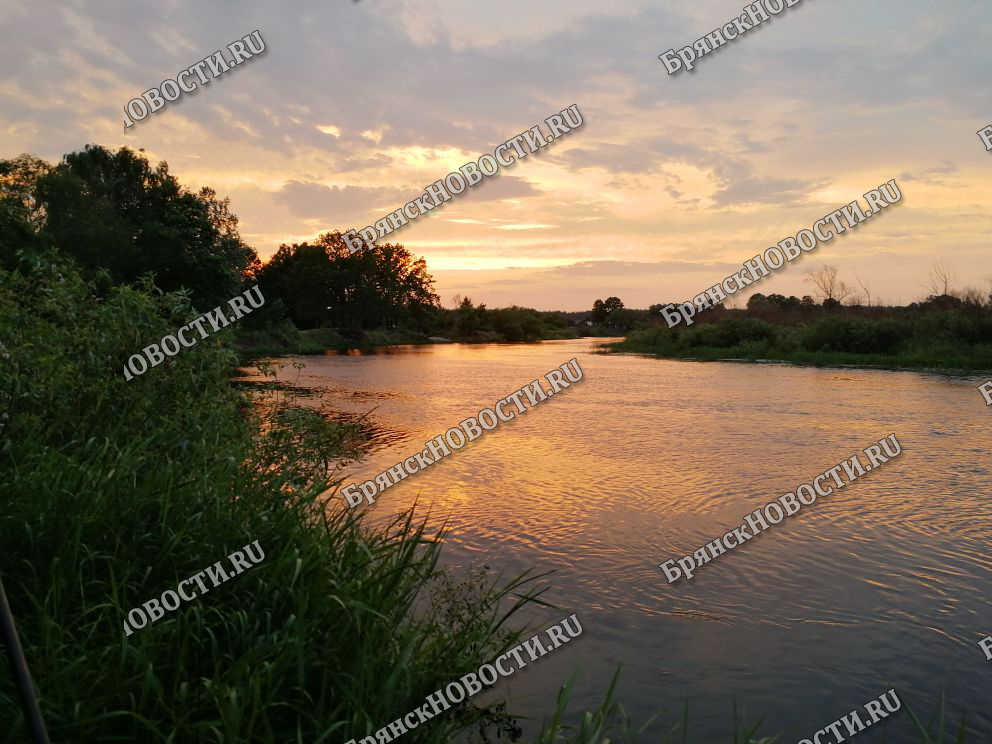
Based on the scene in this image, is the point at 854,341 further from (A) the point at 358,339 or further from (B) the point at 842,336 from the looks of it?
(A) the point at 358,339

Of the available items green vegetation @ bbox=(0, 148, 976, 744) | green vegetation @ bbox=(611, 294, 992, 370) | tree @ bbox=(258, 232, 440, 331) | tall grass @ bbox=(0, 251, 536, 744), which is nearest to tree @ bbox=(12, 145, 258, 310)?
green vegetation @ bbox=(611, 294, 992, 370)

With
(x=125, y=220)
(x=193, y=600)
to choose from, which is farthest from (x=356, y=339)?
(x=193, y=600)

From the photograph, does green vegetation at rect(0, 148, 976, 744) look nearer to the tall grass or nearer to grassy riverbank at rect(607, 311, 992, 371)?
the tall grass

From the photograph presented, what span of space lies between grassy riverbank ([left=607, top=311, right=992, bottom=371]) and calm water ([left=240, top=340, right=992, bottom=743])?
16940 millimetres

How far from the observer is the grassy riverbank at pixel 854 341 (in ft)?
110

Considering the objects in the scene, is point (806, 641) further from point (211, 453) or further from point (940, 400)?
point (940, 400)

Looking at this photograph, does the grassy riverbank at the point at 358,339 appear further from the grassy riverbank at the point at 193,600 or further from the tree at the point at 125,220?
the grassy riverbank at the point at 193,600

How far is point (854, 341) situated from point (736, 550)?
3514 cm

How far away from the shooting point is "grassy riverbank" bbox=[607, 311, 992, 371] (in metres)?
33.5

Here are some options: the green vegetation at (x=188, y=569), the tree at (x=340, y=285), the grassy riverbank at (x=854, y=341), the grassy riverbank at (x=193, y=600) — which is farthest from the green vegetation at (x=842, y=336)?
the tree at (x=340, y=285)

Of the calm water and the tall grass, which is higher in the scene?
the tall grass

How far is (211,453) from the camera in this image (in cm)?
633

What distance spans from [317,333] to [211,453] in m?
73.0

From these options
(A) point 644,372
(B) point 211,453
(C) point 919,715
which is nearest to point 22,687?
(B) point 211,453
